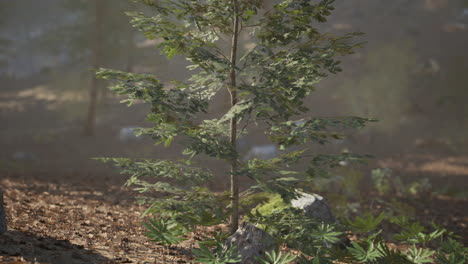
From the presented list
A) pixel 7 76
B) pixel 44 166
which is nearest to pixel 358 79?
pixel 44 166

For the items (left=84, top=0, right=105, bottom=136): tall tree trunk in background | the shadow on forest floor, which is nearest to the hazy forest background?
(left=84, top=0, right=105, bottom=136): tall tree trunk in background

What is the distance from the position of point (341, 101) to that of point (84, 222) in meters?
16.0

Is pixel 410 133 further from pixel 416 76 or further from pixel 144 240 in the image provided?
pixel 144 240

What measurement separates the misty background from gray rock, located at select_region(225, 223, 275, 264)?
744 centimetres

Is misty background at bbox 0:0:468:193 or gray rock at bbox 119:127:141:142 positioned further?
gray rock at bbox 119:127:141:142

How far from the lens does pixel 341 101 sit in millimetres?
19469

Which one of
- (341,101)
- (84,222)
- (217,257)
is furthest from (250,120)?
(341,101)

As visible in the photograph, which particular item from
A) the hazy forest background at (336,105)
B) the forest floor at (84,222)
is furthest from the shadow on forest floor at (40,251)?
the hazy forest background at (336,105)

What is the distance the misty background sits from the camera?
1463cm

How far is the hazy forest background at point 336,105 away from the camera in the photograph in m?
13.0

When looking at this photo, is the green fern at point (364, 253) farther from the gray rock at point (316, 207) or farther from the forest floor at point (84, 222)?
the forest floor at point (84, 222)

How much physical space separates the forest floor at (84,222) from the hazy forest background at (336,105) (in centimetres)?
17

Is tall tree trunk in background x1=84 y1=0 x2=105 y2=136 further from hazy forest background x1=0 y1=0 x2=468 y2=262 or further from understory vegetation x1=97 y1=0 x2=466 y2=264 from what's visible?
understory vegetation x1=97 y1=0 x2=466 y2=264

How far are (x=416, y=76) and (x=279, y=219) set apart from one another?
17.9m
